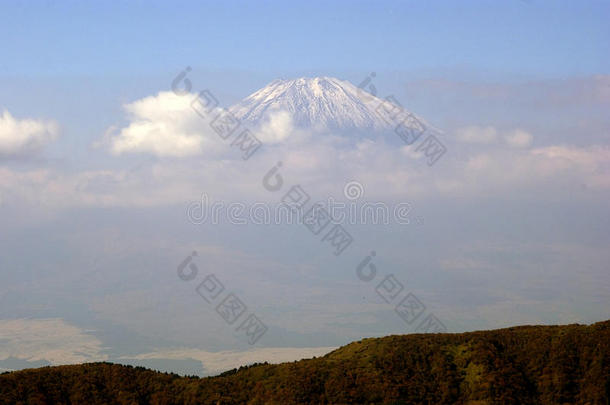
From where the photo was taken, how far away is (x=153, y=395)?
72.9 m

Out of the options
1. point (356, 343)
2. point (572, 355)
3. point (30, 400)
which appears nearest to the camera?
point (30, 400)

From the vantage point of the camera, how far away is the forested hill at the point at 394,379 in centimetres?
7144

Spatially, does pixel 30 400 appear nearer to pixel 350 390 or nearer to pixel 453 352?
pixel 350 390

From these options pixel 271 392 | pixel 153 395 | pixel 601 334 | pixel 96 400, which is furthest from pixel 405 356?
pixel 96 400

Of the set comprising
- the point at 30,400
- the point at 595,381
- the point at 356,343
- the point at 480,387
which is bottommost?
the point at 595,381

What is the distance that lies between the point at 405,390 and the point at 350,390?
5.38m

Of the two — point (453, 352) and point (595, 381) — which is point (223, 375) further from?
point (595, 381)

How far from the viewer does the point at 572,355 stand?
75.4m

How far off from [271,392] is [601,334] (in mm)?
34799

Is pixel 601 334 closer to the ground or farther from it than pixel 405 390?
closer to the ground

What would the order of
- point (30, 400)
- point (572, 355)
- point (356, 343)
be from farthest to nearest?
point (356, 343) → point (572, 355) → point (30, 400)

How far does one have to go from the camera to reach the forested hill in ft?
234

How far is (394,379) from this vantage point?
73625 millimetres

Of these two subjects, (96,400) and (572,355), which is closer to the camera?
(96,400)
